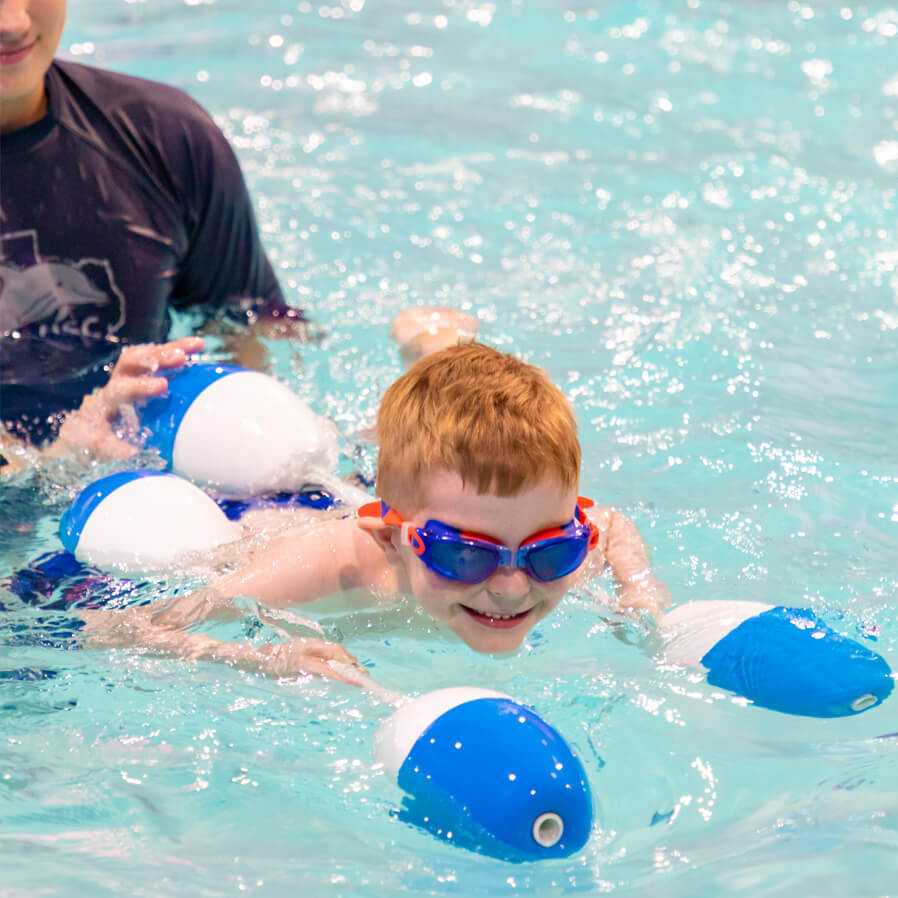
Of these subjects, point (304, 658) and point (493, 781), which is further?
point (304, 658)

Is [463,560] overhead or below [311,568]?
overhead

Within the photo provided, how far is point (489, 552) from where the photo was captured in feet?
9.02

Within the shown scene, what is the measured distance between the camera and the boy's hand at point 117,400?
370cm

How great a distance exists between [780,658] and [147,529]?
5.11 ft

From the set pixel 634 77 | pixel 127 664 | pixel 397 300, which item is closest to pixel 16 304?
pixel 127 664

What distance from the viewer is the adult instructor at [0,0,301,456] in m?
4.00

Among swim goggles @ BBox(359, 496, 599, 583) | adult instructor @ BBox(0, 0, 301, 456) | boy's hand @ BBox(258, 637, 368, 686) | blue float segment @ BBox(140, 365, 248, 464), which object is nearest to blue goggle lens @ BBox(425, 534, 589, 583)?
swim goggles @ BBox(359, 496, 599, 583)

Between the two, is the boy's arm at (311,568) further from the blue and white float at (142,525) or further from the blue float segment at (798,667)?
the blue float segment at (798,667)

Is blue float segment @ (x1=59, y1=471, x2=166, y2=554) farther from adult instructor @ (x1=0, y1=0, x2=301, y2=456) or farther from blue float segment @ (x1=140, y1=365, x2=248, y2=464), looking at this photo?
adult instructor @ (x1=0, y1=0, x2=301, y2=456)

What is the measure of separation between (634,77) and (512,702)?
601 centimetres

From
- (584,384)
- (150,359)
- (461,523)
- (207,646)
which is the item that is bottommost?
(584,384)

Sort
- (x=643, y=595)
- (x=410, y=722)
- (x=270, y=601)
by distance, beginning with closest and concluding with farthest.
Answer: (x=410, y=722) < (x=270, y=601) < (x=643, y=595)

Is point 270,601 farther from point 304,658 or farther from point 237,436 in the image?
point 237,436

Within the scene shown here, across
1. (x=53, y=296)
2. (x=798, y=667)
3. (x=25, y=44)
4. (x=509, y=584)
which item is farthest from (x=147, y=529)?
(x=798, y=667)
